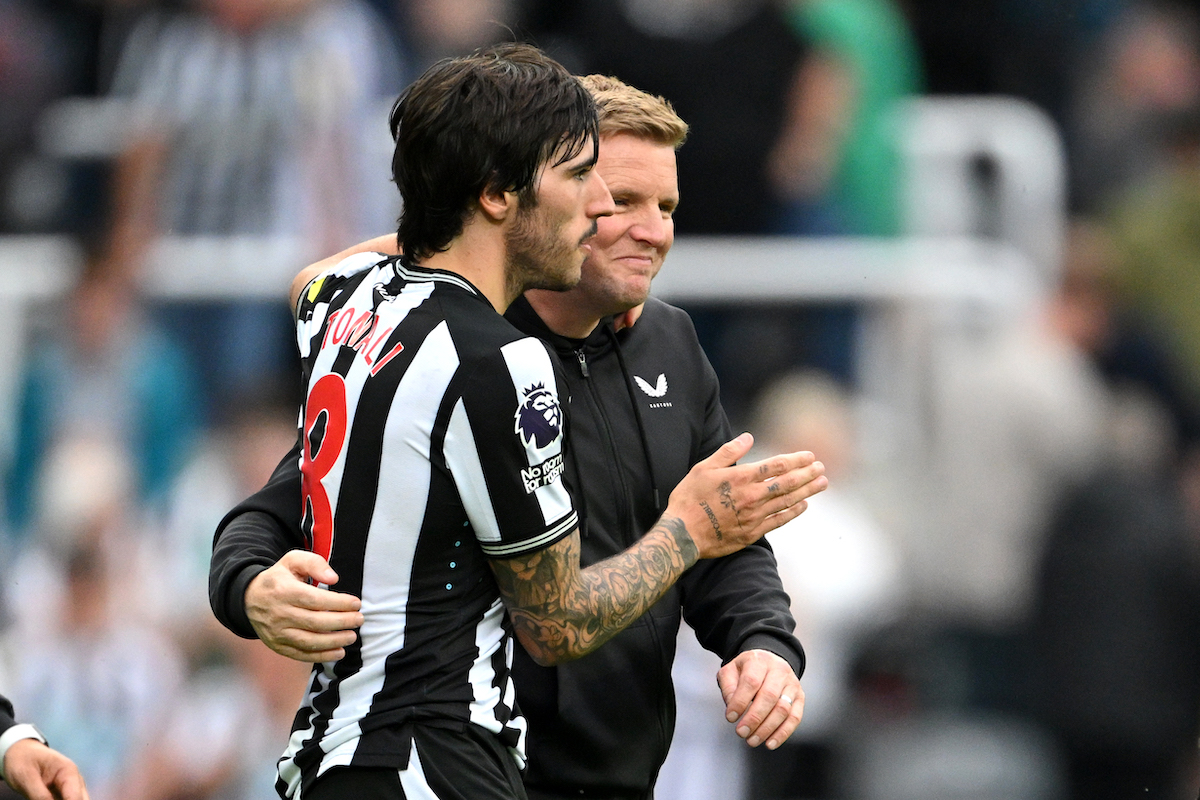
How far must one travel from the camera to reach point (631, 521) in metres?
3.48

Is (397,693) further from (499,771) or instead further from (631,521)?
(631,521)

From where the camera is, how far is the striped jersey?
8.98ft

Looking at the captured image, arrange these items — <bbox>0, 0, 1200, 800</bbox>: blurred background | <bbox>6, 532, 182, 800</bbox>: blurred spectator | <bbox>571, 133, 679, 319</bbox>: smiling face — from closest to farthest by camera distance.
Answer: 1. <bbox>571, 133, 679, 319</bbox>: smiling face
2. <bbox>6, 532, 182, 800</bbox>: blurred spectator
3. <bbox>0, 0, 1200, 800</bbox>: blurred background

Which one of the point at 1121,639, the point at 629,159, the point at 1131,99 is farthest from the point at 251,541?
the point at 1131,99

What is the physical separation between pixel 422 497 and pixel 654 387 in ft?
3.26

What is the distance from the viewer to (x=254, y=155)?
7.91m

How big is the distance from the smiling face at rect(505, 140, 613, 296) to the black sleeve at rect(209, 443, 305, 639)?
580 millimetres

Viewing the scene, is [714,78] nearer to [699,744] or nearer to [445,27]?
[445,27]

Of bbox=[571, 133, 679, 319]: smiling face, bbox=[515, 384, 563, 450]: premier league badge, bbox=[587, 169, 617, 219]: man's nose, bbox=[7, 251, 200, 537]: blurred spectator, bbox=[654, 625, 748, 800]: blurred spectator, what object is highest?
bbox=[587, 169, 617, 219]: man's nose

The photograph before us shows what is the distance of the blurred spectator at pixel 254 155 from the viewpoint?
786 centimetres

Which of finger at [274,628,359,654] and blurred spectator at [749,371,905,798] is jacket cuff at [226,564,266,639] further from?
blurred spectator at [749,371,905,798]

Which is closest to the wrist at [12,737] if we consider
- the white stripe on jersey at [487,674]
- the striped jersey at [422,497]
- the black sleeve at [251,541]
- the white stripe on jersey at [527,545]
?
the black sleeve at [251,541]

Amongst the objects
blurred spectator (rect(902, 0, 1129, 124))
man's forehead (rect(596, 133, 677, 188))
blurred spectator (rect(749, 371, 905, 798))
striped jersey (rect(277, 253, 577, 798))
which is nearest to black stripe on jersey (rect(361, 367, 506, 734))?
striped jersey (rect(277, 253, 577, 798))

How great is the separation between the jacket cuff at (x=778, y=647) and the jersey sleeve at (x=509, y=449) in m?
0.67
